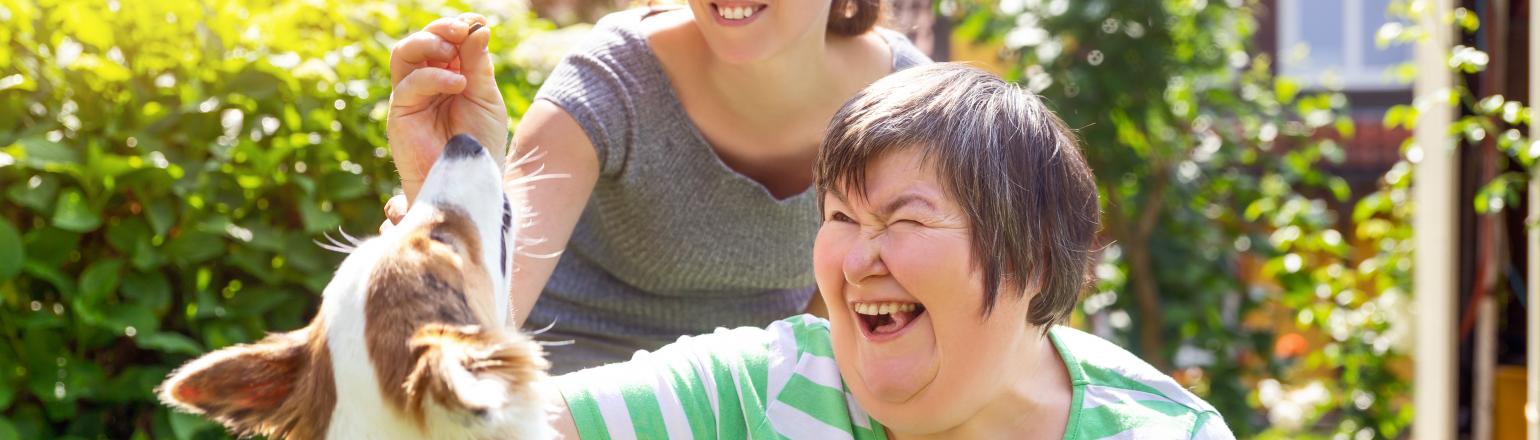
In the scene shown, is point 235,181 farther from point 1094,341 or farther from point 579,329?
point 1094,341

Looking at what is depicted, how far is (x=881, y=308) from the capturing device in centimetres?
219

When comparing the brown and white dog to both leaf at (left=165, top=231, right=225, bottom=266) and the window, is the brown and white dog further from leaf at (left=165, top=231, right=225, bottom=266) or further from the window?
the window

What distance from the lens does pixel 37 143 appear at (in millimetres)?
3326

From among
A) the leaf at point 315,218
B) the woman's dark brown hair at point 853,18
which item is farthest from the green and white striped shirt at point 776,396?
the leaf at point 315,218

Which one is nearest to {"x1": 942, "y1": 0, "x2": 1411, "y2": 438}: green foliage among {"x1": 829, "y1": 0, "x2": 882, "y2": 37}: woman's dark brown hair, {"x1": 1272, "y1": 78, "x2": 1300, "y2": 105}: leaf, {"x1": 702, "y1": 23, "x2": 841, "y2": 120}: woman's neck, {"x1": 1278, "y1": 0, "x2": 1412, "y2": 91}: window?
{"x1": 1272, "y1": 78, "x2": 1300, "y2": 105}: leaf

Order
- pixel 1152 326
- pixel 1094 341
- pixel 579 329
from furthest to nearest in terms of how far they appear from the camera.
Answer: pixel 1152 326 < pixel 579 329 < pixel 1094 341

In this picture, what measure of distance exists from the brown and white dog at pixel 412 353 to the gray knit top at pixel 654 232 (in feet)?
2.67

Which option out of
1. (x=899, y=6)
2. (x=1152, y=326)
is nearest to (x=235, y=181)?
(x=899, y=6)

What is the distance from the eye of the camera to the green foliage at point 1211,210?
5820mm

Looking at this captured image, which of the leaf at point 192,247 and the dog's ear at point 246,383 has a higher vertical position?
the dog's ear at point 246,383

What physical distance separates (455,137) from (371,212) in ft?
5.41

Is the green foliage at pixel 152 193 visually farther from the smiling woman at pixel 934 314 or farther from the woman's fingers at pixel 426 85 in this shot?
the smiling woman at pixel 934 314

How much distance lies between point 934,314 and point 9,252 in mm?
2185

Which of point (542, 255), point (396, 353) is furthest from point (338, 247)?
point (396, 353)
